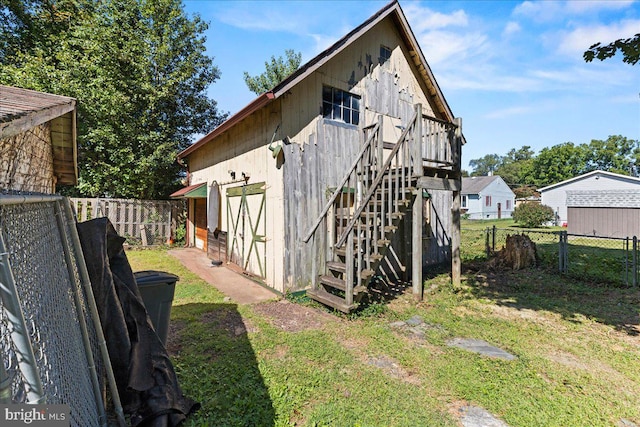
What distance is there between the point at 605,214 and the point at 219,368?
23.1 m

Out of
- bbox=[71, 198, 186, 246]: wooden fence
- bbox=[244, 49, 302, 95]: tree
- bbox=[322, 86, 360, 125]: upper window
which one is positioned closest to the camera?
bbox=[322, 86, 360, 125]: upper window

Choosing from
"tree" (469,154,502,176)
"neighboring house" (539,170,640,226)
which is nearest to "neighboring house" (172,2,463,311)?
"neighboring house" (539,170,640,226)

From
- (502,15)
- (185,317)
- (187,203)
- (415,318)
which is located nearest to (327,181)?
(415,318)

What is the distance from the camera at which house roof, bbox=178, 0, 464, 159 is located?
581cm

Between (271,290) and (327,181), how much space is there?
2757mm

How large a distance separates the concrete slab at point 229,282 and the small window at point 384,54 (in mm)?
6508

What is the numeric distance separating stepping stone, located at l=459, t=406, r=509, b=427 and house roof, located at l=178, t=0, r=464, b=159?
5393mm

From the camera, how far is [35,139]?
3.35 metres

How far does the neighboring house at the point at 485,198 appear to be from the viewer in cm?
3506

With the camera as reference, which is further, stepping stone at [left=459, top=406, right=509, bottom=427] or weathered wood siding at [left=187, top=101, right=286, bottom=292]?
weathered wood siding at [left=187, top=101, right=286, bottom=292]

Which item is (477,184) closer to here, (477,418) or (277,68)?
(277,68)

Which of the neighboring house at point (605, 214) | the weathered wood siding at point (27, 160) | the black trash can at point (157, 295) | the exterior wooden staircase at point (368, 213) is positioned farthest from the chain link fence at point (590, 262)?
the weathered wood siding at point (27, 160)

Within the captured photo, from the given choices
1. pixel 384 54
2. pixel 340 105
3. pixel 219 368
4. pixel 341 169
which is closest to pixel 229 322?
pixel 219 368

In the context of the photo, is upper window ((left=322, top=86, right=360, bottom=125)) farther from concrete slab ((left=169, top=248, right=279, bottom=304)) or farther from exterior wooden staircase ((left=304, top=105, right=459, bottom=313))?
concrete slab ((left=169, top=248, right=279, bottom=304))
